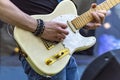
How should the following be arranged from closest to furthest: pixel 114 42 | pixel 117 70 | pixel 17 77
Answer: pixel 117 70
pixel 17 77
pixel 114 42

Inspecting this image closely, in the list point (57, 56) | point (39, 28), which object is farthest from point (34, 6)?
point (57, 56)

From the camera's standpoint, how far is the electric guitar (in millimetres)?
1760

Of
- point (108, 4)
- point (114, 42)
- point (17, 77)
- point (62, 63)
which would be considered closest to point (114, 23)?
point (114, 42)

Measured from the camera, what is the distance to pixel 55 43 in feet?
6.03

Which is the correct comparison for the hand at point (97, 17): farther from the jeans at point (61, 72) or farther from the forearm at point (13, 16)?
the forearm at point (13, 16)

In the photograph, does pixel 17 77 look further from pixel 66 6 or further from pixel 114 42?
pixel 66 6

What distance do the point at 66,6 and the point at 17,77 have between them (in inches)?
61.1

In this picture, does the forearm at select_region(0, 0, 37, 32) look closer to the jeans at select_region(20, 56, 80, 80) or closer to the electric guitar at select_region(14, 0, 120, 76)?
the electric guitar at select_region(14, 0, 120, 76)

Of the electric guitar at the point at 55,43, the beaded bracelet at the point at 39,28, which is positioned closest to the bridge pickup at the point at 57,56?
the electric guitar at the point at 55,43

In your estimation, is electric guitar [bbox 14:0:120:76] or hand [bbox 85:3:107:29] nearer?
electric guitar [bbox 14:0:120:76]

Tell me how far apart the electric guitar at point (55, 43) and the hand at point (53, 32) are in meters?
0.03

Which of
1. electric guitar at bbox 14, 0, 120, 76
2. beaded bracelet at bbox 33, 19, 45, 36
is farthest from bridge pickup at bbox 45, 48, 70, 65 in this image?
beaded bracelet at bbox 33, 19, 45, 36

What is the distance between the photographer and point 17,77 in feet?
11.0

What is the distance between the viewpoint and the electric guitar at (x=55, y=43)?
176cm
